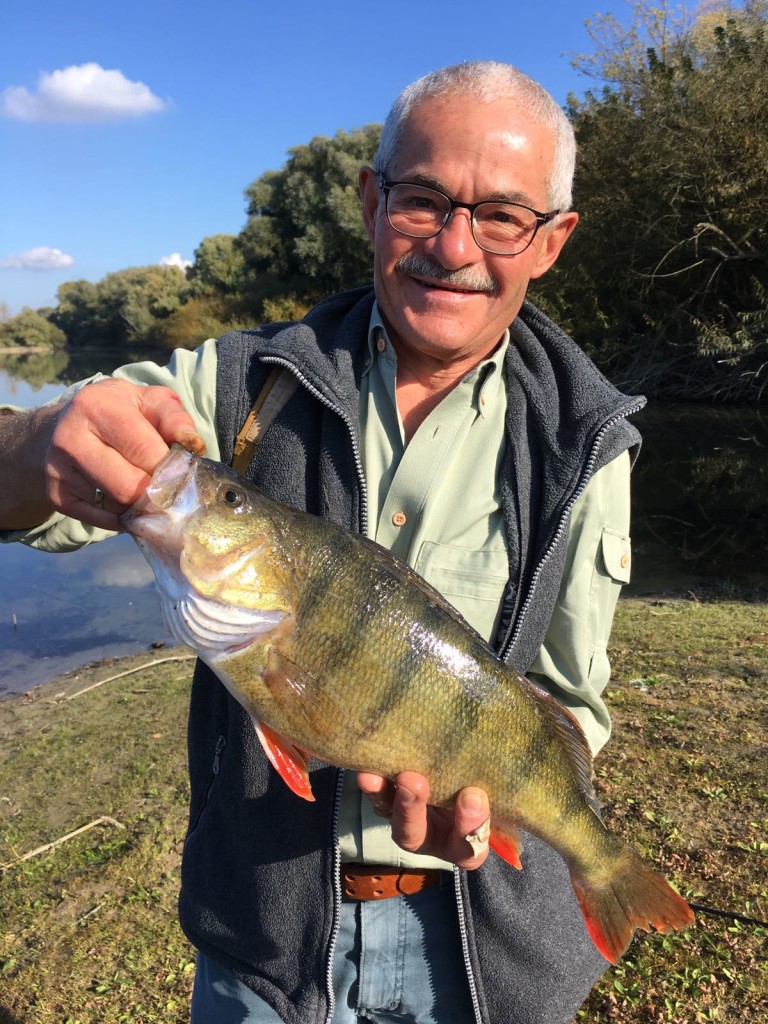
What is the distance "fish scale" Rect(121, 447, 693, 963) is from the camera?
186 cm

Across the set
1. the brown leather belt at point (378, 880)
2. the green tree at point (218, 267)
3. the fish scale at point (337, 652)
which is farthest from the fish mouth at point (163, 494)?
the green tree at point (218, 267)

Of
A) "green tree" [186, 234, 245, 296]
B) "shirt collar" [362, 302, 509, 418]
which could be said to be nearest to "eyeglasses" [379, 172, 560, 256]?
"shirt collar" [362, 302, 509, 418]

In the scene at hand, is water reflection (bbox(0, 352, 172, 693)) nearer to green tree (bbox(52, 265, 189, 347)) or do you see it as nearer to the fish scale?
the fish scale

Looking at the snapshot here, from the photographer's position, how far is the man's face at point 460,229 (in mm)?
2156

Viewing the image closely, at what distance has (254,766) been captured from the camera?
208cm

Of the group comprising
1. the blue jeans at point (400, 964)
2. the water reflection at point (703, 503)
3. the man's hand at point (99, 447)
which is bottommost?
the water reflection at point (703, 503)

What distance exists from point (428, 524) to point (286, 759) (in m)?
0.75

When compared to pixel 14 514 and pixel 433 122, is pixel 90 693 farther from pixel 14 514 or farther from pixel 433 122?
pixel 433 122

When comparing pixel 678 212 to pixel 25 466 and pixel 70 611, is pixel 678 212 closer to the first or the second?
pixel 70 611

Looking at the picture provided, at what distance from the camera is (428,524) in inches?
86.9

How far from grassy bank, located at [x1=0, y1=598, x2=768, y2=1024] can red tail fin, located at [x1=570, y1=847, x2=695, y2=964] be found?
1.29 m

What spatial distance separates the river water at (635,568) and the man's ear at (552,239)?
518 centimetres

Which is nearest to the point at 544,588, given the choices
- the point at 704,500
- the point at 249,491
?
the point at 249,491

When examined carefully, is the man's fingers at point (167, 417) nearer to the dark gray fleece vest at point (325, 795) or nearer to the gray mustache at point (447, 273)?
the dark gray fleece vest at point (325, 795)
